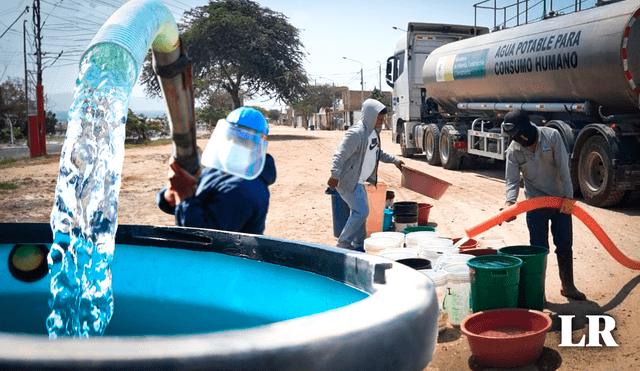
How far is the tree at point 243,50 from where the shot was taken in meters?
35.9

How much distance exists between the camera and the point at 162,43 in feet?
8.29

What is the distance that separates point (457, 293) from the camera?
4605 millimetres

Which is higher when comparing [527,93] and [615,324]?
[527,93]

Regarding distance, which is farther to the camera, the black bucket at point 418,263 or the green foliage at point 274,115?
the green foliage at point 274,115

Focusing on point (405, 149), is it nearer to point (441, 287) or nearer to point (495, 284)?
point (441, 287)

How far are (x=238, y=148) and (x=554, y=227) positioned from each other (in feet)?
12.3

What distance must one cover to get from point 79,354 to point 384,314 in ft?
1.56

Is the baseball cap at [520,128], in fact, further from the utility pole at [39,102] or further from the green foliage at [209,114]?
the green foliage at [209,114]

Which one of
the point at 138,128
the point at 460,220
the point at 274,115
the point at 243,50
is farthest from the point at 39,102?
the point at 274,115

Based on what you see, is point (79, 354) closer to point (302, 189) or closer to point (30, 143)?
point (302, 189)

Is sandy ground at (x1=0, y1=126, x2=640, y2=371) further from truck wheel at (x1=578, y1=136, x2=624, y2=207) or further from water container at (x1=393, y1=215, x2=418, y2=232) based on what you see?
water container at (x1=393, y1=215, x2=418, y2=232)

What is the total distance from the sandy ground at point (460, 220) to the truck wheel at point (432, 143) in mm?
376

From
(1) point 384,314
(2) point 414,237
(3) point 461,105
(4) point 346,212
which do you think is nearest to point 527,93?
(3) point 461,105

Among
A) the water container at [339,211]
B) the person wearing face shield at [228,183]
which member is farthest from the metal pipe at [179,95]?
the water container at [339,211]
